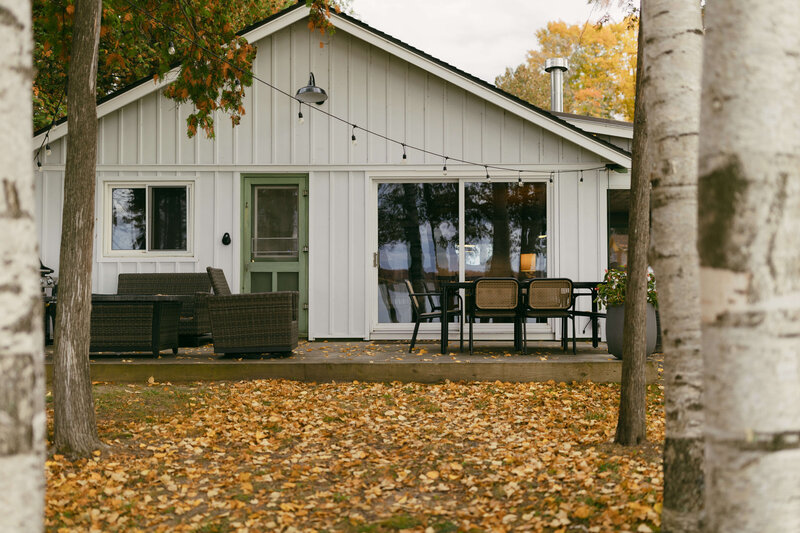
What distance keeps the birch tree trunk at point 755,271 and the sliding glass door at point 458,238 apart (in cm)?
796

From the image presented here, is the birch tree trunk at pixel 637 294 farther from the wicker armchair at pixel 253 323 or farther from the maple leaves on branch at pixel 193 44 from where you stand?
the wicker armchair at pixel 253 323

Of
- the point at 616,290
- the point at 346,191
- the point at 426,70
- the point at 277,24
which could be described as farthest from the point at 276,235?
the point at 616,290

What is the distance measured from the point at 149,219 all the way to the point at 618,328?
6186 millimetres

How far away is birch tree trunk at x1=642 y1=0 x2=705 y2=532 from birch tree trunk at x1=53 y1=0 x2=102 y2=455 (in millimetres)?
3380

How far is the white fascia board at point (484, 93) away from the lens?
29.7 ft

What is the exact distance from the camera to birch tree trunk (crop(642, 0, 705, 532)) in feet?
8.03

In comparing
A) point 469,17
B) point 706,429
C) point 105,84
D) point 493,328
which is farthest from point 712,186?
point 469,17

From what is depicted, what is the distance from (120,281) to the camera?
915cm

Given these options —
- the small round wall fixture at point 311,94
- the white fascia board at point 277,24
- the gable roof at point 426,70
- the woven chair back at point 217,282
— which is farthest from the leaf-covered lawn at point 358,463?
the white fascia board at point 277,24

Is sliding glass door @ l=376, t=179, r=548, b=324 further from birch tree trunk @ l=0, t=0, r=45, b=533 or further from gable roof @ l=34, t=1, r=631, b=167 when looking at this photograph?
birch tree trunk @ l=0, t=0, r=45, b=533

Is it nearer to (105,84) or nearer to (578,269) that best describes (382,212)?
(578,269)

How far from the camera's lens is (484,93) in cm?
920

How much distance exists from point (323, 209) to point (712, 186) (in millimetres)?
8185

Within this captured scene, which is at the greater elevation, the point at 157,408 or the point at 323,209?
the point at 323,209
